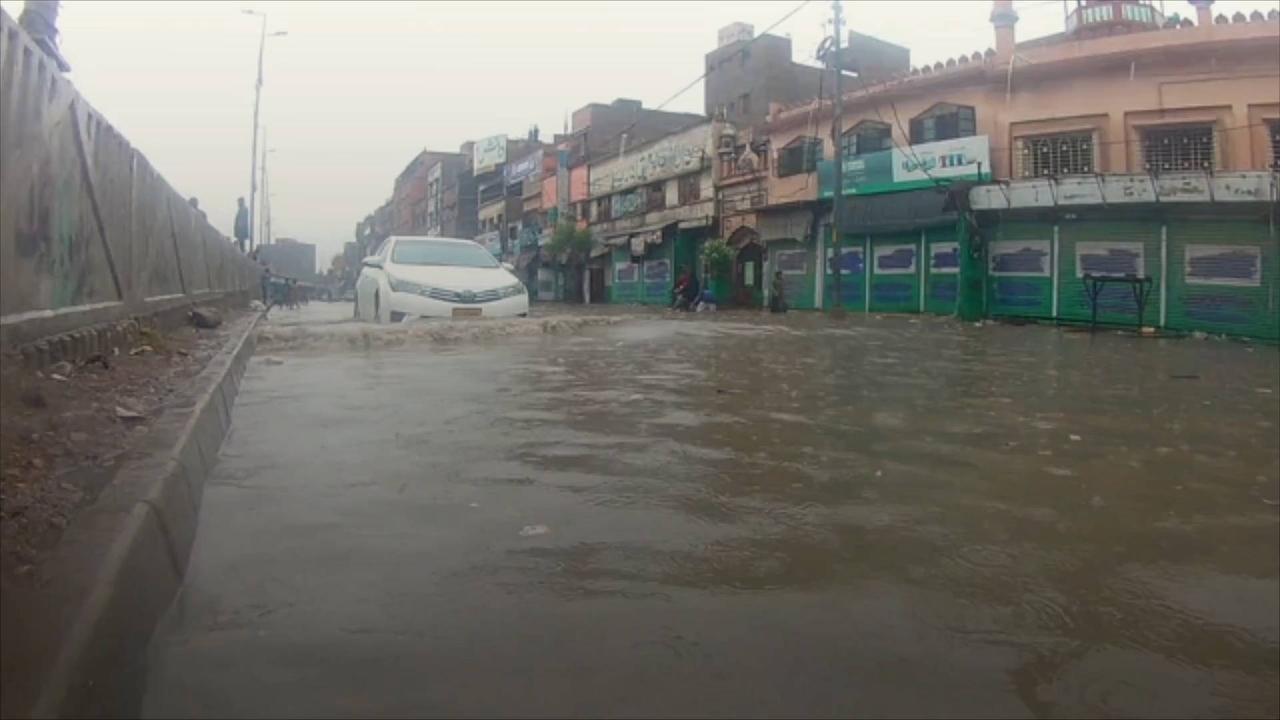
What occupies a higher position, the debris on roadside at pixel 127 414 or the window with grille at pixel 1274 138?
the window with grille at pixel 1274 138

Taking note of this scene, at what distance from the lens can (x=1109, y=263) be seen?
1722cm

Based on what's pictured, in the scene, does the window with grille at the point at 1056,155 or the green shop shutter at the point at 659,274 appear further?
the green shop shutter at the point at 659,274

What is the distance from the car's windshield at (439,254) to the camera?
10.6 metres

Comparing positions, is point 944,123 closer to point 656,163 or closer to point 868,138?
point 868,138

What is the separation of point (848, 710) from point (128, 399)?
3.38m

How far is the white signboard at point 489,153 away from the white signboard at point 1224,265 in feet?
134

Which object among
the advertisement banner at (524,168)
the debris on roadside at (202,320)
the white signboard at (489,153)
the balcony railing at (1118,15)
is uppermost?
the white signboard at (489,153)

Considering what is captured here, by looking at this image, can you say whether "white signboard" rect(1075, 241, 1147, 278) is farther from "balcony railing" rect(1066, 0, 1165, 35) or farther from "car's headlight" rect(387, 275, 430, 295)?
"car's headlight" rect(387, 275, 430, 295)

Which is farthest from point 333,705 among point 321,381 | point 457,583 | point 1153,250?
point 1153,250

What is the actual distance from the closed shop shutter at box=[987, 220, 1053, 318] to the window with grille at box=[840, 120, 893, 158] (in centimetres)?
456

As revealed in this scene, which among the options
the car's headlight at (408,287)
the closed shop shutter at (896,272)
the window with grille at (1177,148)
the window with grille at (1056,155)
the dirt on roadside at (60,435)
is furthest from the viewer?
the closed shop shutter at (896,272)

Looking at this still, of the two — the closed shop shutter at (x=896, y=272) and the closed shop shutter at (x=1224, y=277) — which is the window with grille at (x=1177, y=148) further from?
the closed shop shutter at (x=896, y=272)

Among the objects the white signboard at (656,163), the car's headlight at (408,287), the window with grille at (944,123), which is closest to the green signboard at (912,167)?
the window with grille at (944,123)

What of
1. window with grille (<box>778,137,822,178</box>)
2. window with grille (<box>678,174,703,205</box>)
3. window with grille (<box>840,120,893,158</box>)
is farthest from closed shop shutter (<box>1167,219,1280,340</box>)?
window with grille (<box>678,174,703,205</box>)
